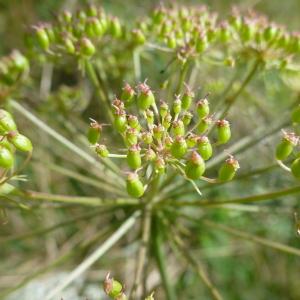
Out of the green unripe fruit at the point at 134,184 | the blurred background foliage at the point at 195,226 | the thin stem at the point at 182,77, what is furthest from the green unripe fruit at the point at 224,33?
the green unripe fruit at the point at 134,184

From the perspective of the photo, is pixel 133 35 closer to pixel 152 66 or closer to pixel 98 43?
pixel 98 43

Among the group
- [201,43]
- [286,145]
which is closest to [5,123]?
[201,43]

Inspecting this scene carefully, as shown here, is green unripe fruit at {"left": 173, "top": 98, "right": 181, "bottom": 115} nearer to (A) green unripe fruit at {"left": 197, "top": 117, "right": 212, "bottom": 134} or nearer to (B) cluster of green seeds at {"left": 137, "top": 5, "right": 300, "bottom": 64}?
(A) green unripe fruit at {"left": 197, "top": 117, "right": 212, "bottom": 134}

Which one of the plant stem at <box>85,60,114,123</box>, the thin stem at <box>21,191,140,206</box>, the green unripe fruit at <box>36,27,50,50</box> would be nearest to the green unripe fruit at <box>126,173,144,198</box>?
the thin stem at <box>21,191,140,206</box>

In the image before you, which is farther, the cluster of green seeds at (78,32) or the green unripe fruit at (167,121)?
the cluster of green seeds at (78,32)

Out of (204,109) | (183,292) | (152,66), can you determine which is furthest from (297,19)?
(204,109)

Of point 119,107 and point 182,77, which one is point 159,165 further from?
point 182,77

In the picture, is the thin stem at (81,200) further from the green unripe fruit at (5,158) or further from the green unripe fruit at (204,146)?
the green unripe fruit at (204,146)
